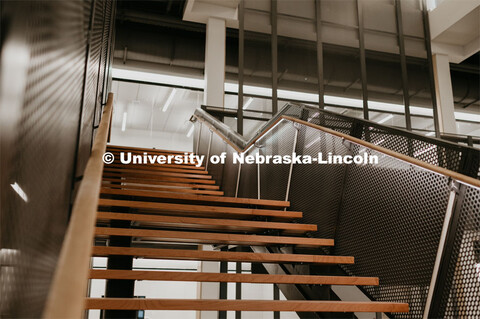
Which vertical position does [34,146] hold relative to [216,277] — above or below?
above

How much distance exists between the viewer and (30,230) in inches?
44.4

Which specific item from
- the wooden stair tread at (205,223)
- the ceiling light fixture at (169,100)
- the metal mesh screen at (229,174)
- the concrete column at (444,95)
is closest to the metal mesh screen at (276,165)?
the metal mesh screen at (229,174)

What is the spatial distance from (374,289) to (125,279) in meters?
1.51

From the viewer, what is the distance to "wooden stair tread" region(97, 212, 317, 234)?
9.56 ft

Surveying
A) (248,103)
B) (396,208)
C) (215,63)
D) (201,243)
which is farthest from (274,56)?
(396,208)

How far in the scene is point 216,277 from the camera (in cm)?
235

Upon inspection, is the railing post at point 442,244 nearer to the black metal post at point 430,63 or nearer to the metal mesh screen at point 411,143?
the metal mesh screen at point 411,143

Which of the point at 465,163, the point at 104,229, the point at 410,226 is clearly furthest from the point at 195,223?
the point at 465,163

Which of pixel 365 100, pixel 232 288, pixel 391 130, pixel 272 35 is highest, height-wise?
pixel 272 35

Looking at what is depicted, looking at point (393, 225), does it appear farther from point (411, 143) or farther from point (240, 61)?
point (240, 61)

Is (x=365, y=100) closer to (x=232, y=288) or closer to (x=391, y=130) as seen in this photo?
(x=391, y=130)

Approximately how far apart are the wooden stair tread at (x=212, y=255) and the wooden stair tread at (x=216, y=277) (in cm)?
20

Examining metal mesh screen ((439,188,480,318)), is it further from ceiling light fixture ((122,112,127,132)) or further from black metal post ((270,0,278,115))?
ceiling light fixture ((122,112,127,132))

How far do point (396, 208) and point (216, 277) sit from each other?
3.96 feet
